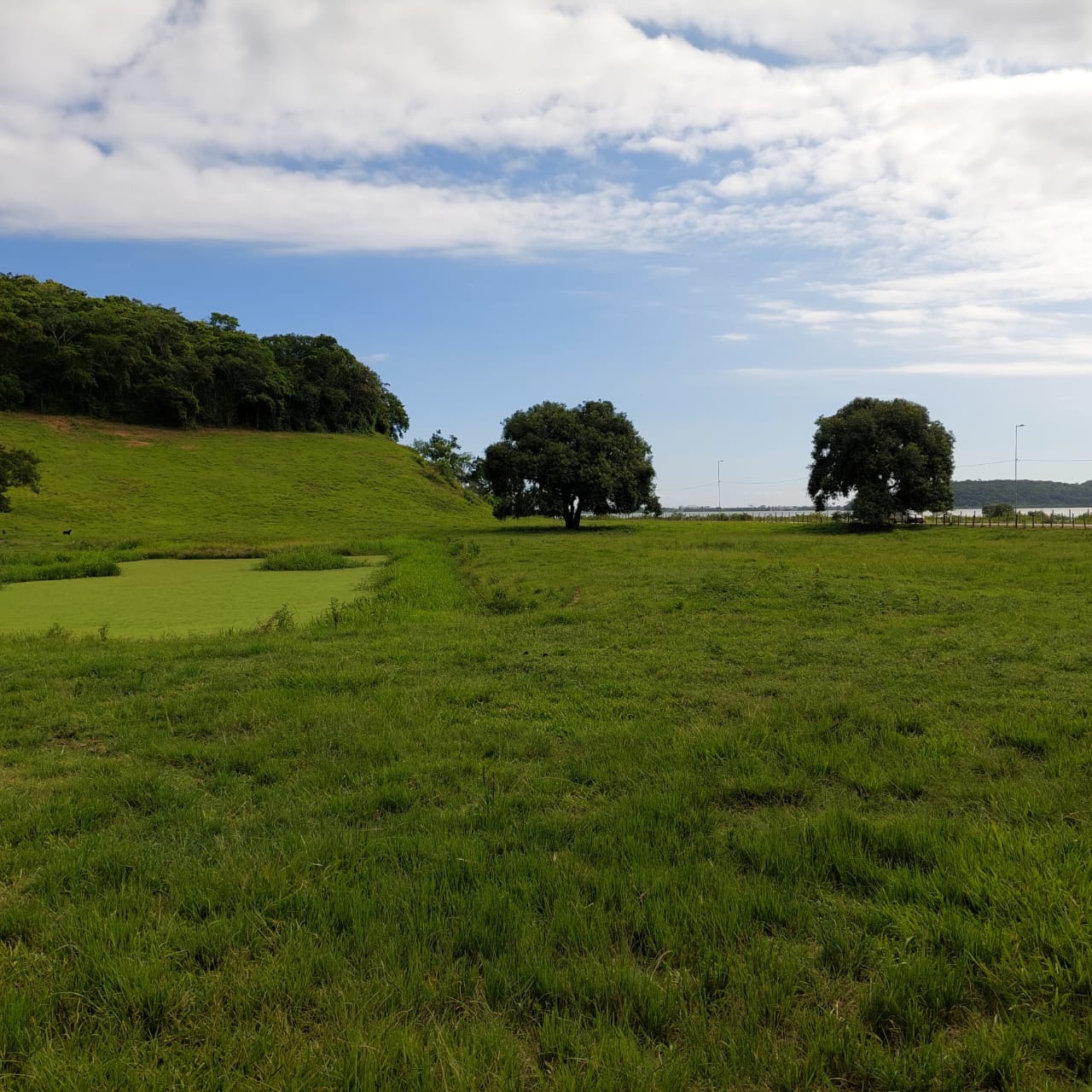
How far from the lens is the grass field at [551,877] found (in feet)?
7.73

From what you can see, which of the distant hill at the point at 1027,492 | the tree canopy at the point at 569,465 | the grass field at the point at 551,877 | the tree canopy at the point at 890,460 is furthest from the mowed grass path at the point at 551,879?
the distant hill at the point at 1027,492

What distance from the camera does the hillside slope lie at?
41.8m

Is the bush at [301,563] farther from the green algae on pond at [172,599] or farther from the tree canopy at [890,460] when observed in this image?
the tree canopy at [890,460]

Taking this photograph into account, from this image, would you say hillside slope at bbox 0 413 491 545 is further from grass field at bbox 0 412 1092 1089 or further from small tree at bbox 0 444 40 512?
grass field at bbox 0 412 1092 1089

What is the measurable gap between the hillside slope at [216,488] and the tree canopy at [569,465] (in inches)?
260

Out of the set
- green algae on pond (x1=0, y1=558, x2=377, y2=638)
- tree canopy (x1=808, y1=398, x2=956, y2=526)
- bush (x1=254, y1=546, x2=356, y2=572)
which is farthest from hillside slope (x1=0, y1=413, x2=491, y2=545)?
tree canopy (x1=808, y1=398, x2=956, y2=526)

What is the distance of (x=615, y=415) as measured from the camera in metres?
46.4

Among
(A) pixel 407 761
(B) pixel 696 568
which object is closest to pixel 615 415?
(B) pixel 696 568

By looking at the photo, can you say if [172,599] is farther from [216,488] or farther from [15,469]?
[216,488]

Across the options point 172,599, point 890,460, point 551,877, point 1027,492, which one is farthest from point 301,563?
point 1027,492

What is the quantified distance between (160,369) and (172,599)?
63162 millimetres

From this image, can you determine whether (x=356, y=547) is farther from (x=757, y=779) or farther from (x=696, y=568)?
(x=757, y=779)

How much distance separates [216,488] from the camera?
56.3m

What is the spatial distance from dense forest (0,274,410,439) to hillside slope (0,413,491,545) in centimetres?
339
